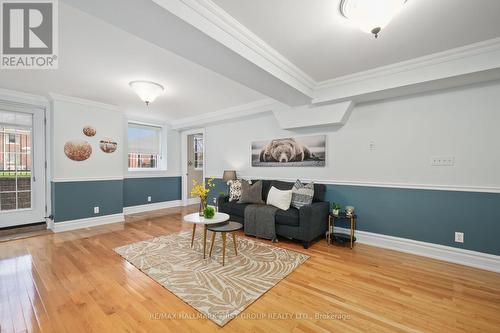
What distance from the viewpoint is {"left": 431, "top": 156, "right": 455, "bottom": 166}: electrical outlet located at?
2.84 m

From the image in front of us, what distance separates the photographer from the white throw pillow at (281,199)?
356 centimetres

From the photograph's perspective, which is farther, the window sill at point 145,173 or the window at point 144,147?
the window at point 144,147

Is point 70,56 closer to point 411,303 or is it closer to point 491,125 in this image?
point 411,303

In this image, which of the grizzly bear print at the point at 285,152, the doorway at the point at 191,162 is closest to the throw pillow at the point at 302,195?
the grizzly bear print at the point at 285,152

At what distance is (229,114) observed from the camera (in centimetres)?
482

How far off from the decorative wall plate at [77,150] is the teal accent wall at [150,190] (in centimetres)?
122

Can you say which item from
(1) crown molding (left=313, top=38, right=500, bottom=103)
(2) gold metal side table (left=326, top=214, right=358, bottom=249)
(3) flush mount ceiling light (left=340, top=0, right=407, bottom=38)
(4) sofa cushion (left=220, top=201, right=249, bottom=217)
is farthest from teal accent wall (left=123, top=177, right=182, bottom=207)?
(3) flush mount ceiling light (left=340, top=0, right=407, bottom=38)

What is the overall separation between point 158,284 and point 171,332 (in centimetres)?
74

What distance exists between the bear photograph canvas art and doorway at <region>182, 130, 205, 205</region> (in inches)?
89.5

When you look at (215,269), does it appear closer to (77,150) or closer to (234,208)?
(234,208)

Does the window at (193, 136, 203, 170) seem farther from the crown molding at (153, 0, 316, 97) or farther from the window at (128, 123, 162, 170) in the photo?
the crown molding at (153, 0, 316, 97)

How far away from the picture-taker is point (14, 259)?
9.24ft

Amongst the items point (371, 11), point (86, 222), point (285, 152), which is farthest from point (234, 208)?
point (371, 11)
